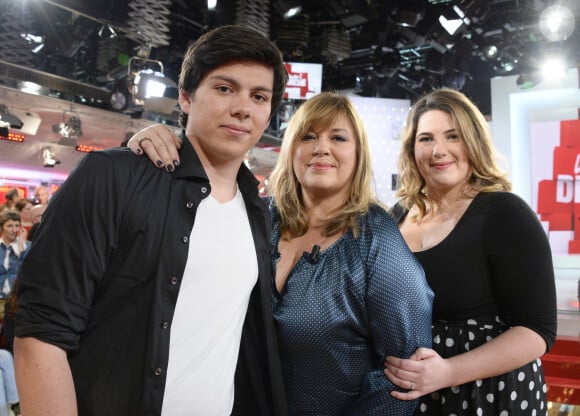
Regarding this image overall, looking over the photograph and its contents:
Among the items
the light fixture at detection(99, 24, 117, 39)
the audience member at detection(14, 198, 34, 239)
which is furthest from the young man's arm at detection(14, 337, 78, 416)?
the light fixture at detection(99, 24, 117, 39)

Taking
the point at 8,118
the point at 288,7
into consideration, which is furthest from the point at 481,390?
the point at 8,118

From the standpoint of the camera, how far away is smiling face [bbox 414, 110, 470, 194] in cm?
198

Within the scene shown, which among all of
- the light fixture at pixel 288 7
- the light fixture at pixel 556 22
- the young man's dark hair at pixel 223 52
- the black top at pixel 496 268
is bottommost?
the black top at pixel 496 268

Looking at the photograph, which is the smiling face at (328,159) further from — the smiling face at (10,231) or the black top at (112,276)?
the smiling face at (10,231)

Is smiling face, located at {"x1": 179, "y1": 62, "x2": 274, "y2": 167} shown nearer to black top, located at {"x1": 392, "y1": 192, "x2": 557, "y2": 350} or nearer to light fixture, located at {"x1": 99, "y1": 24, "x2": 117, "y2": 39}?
black top, located at {"x1": 392, "y1": 192, "x2": 557, "y2": 350}

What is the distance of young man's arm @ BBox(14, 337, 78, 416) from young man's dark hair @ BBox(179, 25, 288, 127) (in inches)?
32.4

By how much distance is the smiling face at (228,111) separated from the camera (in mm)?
1454

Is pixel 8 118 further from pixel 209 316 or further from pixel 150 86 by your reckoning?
pixel 209 316

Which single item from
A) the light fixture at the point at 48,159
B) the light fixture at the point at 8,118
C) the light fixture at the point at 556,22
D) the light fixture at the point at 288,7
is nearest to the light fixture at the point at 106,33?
the light fixture at the point at 8,118

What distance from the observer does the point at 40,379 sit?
3.53 feet

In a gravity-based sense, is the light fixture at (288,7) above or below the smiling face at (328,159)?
above

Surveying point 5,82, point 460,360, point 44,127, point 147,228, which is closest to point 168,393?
point 147,228

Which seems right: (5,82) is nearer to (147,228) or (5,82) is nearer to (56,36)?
(56,36)

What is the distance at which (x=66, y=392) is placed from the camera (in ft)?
3.62
